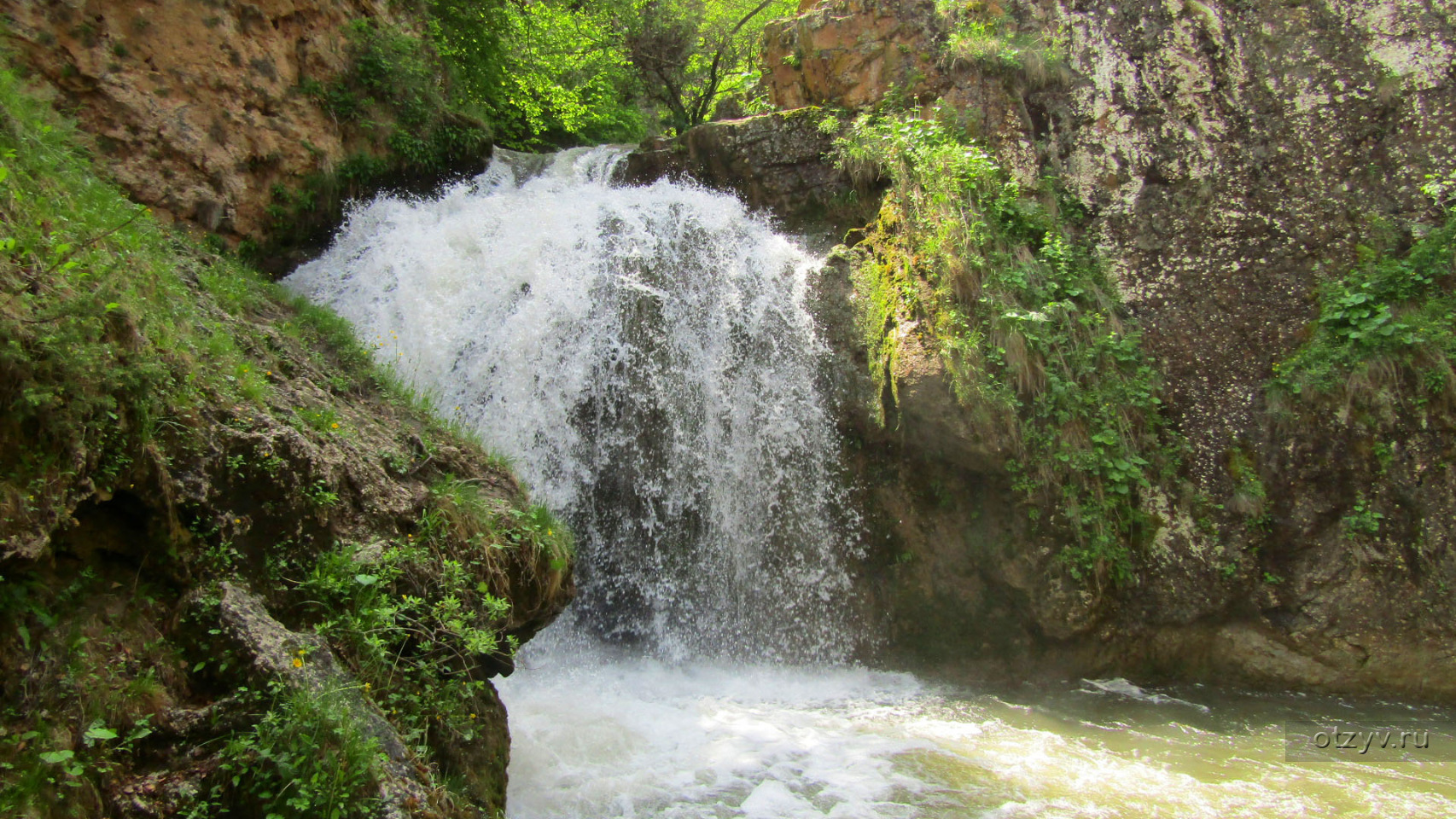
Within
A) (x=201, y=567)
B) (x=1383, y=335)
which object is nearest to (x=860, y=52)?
(x=1383, y=335)

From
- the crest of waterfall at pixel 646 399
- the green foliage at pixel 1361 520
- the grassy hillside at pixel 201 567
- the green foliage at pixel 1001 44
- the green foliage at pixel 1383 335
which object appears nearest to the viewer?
the grassy hillside at pixel 201 567

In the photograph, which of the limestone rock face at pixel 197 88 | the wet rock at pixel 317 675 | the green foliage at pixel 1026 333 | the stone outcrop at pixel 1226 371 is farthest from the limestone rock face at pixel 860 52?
the wet rock at pixel 317 675

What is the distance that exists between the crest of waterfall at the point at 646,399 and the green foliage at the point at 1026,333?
1010mm

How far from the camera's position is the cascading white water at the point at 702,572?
4.71 meters

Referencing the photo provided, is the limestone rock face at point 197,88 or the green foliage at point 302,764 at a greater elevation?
the limestone rock face at point 197,88

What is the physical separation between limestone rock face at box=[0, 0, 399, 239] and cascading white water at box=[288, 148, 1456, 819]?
0.94 meters

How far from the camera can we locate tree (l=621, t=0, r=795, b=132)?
1683 centimetres

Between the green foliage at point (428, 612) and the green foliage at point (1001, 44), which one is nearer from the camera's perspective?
the green foliage at point (428, 612)

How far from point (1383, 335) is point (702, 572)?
20.1ft

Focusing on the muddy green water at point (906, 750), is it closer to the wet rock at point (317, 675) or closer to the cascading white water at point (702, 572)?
the cascading white water at point (702, 572)

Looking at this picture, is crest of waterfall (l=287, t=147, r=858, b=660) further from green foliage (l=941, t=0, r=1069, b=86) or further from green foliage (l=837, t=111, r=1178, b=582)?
green foliage (l=941, t=0, r=1069, b=86)

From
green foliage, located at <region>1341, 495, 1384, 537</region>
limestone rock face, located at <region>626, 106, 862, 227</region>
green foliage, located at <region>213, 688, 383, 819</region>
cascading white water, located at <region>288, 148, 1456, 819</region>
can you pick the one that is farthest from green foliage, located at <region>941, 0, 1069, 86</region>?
green foliage, located at <region>213, 688, 383, 819</region>

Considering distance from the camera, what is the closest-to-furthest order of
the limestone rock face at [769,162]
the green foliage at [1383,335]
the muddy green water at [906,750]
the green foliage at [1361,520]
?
the muddy green water at [906,750]
the green foliage at [1361,520]
the green foliage at [1383,335]
the limestone rock face at [769,162]

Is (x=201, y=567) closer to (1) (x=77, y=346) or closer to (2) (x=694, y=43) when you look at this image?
(1) (x=77, y=346)
